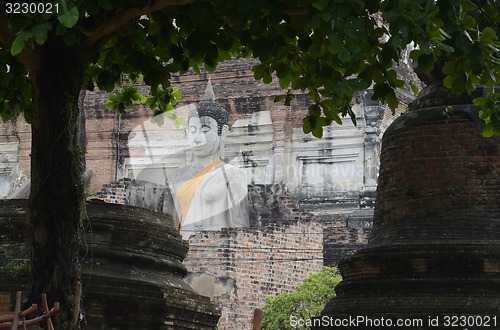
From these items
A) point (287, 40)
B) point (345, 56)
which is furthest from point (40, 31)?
point (287, 40)

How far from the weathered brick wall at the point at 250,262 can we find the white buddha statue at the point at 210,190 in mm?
2316

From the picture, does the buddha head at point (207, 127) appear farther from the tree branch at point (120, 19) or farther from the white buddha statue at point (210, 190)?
the tree branch at point (120, 19)

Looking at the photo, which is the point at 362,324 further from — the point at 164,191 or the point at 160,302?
the point at 164,191

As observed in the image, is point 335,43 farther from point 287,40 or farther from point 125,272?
point 125,272

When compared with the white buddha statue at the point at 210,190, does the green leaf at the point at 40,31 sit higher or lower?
higher

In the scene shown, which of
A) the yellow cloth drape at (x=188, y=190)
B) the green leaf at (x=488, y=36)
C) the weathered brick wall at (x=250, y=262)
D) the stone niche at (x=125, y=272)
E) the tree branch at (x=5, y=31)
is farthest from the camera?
the yellow cloth drape at (x=188, y=190)

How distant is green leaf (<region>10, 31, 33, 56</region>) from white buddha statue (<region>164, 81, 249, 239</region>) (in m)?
13.6

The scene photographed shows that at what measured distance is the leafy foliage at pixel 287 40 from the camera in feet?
18.8

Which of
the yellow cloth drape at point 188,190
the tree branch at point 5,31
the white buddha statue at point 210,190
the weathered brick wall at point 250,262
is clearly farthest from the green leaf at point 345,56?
the yellow cloth drape at point 188,190

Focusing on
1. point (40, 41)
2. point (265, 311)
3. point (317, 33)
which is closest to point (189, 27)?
point (317, 33)

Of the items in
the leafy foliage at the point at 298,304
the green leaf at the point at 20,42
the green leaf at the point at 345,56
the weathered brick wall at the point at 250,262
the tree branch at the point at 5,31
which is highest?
the tree branch at the point at 5,31

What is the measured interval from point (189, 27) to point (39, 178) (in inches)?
46.9

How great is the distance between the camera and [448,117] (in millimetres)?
8133

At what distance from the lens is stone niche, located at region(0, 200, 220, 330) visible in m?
7.86
